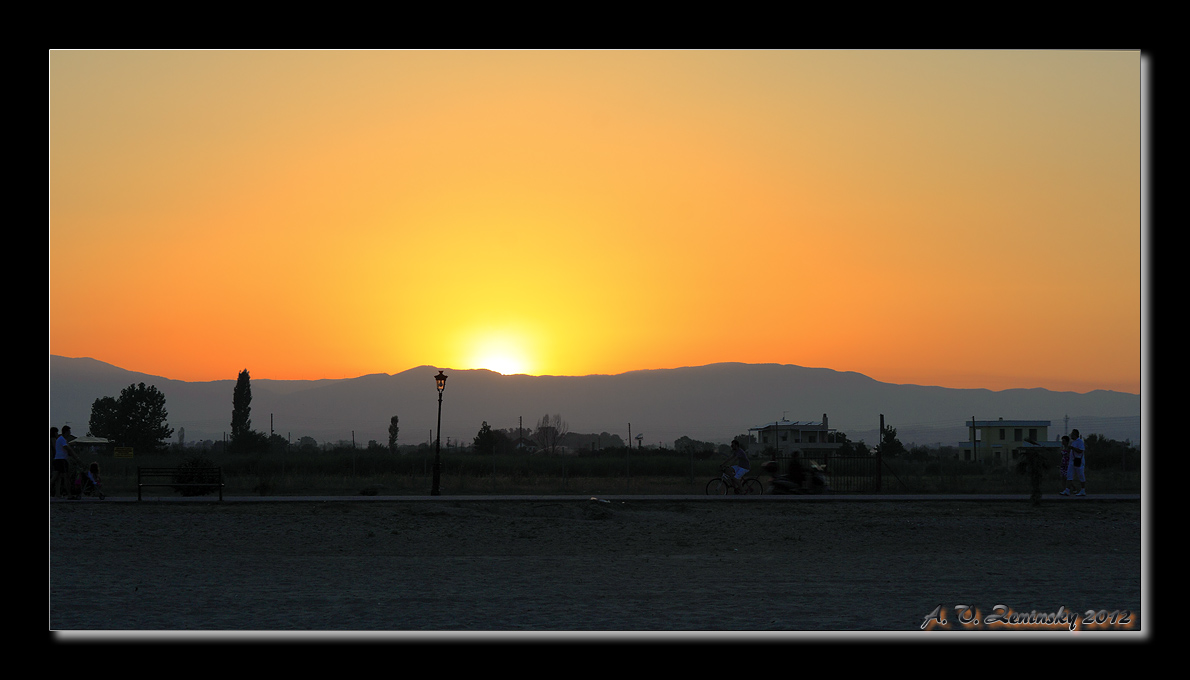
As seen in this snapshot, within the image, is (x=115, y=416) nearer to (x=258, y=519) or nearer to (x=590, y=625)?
(x=258, y=519)

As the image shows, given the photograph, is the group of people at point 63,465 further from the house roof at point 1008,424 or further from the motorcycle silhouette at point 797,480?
the house roof at point 1008,424

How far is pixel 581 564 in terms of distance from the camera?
1611 cm

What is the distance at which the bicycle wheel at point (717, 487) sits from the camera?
27391mm

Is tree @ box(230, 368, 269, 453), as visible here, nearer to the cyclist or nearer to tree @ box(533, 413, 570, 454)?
tree @ box(533, 413, 570, 454)

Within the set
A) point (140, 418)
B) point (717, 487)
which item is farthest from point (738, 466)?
point (140, 418)

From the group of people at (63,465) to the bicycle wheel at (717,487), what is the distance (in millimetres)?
15125

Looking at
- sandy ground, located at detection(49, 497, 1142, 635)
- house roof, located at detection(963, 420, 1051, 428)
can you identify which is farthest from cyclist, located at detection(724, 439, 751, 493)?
house roof, located at detection(963, 420, 1051, 428)

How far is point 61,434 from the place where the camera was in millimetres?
22719

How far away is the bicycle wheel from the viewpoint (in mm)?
27391

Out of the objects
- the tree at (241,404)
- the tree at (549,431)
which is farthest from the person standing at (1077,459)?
the tree at (549,431)

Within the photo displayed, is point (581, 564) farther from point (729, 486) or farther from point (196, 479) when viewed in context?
point (196, 479)

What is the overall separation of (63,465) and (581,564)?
13981 millimetres

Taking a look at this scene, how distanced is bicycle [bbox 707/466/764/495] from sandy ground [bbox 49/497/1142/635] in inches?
78.1

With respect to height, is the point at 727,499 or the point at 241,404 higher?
the point at 727,499
